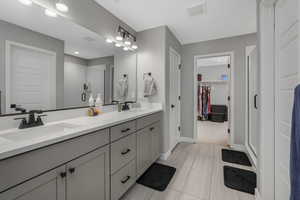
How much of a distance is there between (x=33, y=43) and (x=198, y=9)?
211 cm

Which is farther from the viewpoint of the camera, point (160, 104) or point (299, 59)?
point (160, 104)

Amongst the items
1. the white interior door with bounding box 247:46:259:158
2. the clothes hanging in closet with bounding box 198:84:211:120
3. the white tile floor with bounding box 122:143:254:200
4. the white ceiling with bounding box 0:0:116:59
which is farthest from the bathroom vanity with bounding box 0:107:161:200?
the clothes hanging in closet with bounding box 198:84:211:120

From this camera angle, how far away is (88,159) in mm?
995

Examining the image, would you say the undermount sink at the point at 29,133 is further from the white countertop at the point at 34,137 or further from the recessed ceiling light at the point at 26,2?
the recessed ceiling light at the point at 26,2

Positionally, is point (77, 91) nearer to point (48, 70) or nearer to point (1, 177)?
point (48, 70)

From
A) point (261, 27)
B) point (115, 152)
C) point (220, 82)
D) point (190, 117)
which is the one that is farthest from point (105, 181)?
point (220, 82)

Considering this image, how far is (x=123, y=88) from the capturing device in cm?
233

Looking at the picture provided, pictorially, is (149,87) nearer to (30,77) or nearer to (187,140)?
(30,77)

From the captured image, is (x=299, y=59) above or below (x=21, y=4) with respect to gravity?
below

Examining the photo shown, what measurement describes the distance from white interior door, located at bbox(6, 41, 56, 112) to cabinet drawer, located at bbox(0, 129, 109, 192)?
26.1 inches

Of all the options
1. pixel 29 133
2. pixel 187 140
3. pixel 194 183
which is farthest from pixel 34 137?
pixel 187 140

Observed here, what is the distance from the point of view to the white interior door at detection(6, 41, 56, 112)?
1068 mm

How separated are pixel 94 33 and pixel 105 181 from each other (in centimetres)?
180

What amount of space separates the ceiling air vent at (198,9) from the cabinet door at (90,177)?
2177 millimetres
